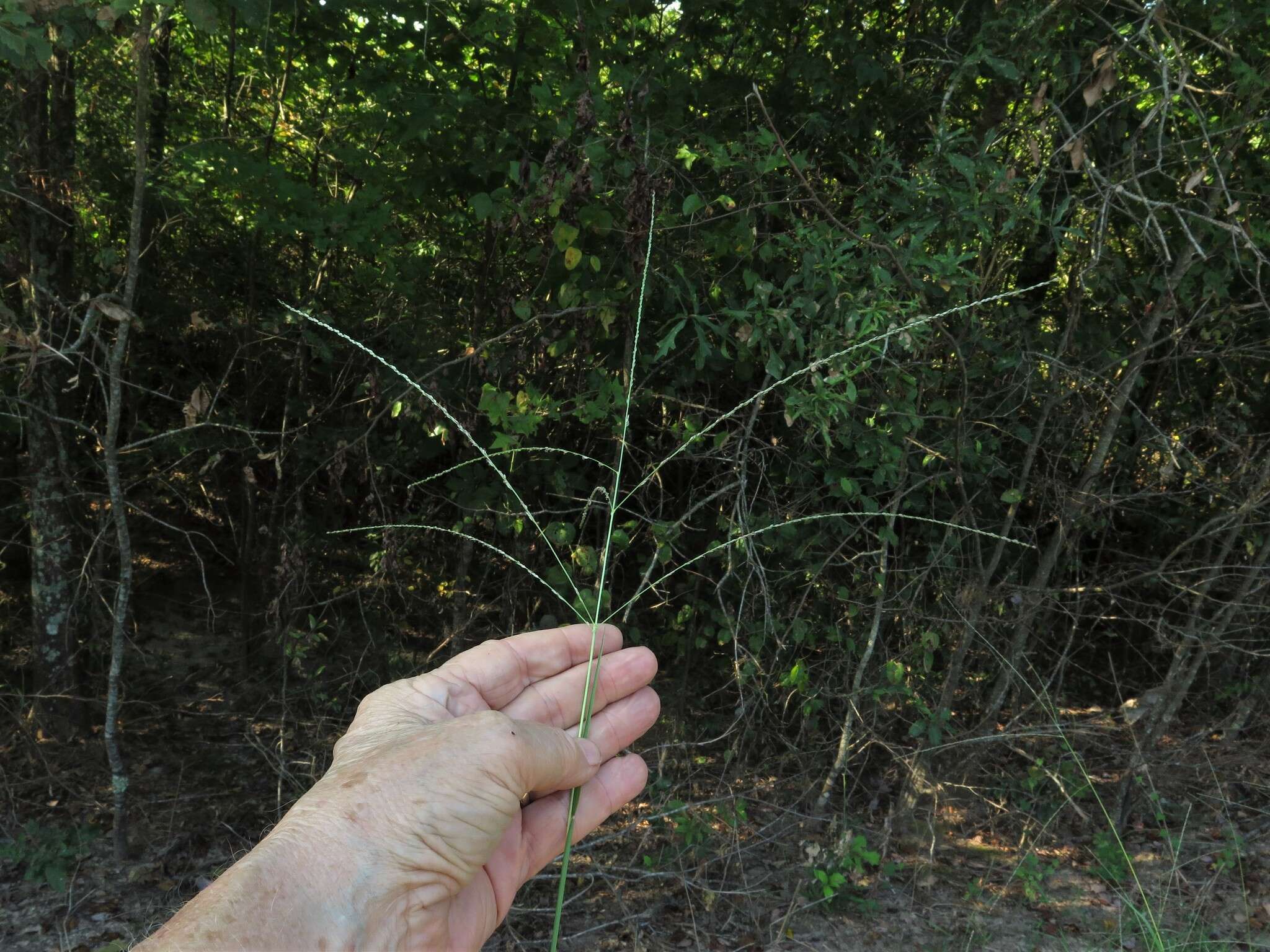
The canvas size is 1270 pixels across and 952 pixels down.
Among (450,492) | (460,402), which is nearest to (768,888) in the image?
(450,492)

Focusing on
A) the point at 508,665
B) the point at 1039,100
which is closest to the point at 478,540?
the point at 508,665

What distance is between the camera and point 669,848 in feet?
11.1

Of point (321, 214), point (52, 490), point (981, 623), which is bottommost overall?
point (981, 623)

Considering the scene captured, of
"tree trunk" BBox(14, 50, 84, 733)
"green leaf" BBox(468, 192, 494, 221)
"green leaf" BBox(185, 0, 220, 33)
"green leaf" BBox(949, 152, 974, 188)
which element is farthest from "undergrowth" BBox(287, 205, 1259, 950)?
"tree trunk" BBox(14, 50, 84, 733)

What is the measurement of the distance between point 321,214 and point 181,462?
1530 millimetres

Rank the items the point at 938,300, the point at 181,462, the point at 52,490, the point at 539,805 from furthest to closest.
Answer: the point at 181,462, the point at 52,490, the point at 938,300, the point at 539,805

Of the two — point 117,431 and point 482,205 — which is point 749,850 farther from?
point 117,431

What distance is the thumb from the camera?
1554 millimetres

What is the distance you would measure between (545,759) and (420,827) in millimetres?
267

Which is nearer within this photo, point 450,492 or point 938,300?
point 938,300

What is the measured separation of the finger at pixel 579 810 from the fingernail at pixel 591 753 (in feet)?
0.31

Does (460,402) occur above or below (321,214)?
below

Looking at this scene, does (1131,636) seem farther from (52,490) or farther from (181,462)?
(52,490)

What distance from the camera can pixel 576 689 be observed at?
2053 millimetres
